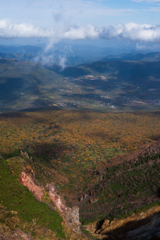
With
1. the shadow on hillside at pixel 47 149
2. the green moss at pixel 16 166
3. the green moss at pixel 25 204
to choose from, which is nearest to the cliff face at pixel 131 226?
the green moss at pixel 25 204

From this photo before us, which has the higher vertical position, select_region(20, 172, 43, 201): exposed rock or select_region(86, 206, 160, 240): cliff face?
select_region(20, 172, 43, 201): exposed rock

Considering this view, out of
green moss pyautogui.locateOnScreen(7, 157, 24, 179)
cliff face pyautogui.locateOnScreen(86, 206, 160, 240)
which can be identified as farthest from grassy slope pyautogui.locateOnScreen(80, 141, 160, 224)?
green moss pyautogui.locateOnScreen(7, 157, 24, 179)

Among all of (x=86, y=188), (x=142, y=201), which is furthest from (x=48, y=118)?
(x=142, y=201)

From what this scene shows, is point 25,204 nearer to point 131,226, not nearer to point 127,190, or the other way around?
point 131,226

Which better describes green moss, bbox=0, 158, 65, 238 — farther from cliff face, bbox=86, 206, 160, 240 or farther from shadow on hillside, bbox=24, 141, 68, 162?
shadow on hillside, bbox=24, 141, 68, 162

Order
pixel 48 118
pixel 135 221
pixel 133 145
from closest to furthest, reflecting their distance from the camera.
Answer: pixel 135 221
pixel 133 145
pixel 48 118

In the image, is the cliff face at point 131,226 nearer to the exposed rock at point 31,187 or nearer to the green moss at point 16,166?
the exposed rock at point 31,187

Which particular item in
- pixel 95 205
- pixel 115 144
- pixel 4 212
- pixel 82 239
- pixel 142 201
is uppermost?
pixel 4 212

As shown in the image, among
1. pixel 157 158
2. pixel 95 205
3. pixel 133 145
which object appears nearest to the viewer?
pixel 95 205

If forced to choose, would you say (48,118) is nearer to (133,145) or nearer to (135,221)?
(133,145)
